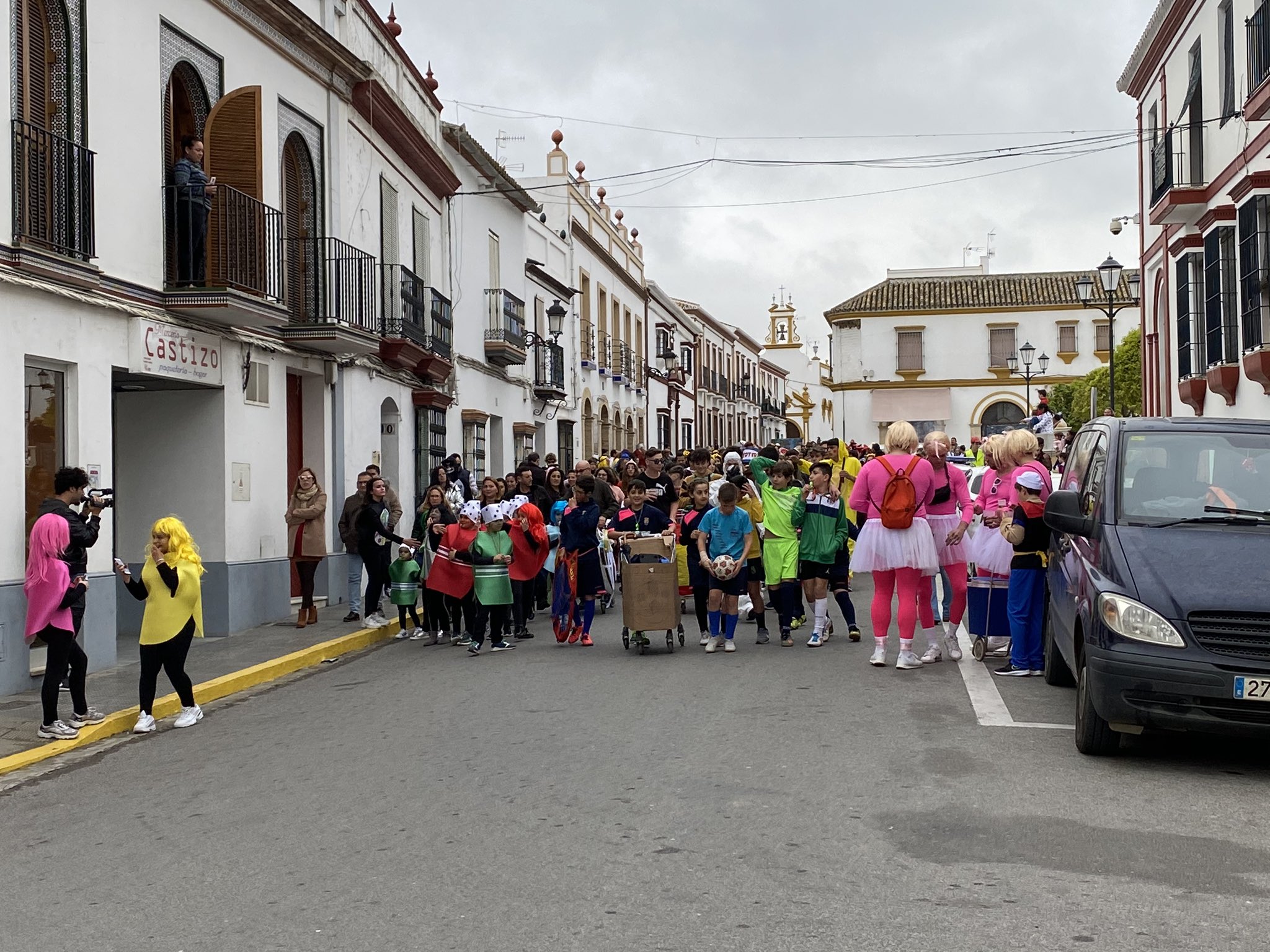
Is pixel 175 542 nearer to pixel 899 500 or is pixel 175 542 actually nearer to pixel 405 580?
pixel 899 500

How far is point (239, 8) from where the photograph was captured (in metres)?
14.6

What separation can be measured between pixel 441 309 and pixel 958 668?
45.8 ft

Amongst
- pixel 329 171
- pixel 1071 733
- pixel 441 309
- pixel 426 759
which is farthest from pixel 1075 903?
pixel 441 309

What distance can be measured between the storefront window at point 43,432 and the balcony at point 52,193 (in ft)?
3.48

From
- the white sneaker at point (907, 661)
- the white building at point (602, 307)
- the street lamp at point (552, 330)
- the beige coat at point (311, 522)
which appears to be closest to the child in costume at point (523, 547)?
the beige coat at point (311, 522)

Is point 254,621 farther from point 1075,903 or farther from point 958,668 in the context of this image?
point 1075,903

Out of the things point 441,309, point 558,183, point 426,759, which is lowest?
point 426,759

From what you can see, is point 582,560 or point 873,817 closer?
point 873,817

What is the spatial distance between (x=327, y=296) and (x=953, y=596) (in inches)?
357

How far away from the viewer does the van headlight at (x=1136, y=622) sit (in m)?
6.47

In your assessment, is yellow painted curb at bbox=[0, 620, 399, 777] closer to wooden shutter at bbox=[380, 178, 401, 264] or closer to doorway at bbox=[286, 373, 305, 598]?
doorway at bbox=[286, 373, 305, 598]

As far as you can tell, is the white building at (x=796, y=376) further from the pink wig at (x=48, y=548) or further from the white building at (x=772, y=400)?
the pink wig at (x=48, y=548)

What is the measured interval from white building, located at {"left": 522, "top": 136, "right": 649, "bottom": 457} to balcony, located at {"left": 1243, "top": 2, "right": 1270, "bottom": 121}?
17.8m

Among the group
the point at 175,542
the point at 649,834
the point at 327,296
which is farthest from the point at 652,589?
the point at 327,296
